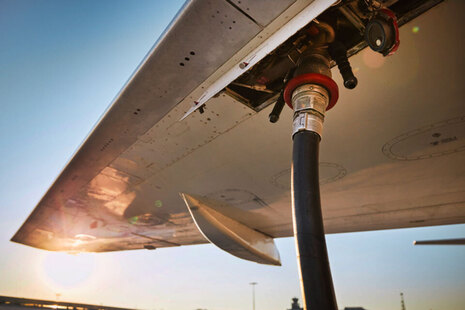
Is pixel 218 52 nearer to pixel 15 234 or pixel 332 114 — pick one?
pixel 332 114

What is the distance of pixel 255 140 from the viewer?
11.0 feet

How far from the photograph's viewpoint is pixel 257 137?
3.28 metres

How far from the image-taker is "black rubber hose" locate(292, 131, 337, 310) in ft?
3.55

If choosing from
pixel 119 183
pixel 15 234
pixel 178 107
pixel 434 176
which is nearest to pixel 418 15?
pixel 178 107

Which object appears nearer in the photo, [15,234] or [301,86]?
[301,86]

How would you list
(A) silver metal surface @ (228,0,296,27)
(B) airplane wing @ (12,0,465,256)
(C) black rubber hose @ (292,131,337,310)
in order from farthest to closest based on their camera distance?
(B) airplane wing @ (12,0,465,256) → (A) silver metal surface @ (228,0,296,27) → (C) black rubber hose @ (292,131,337,310)

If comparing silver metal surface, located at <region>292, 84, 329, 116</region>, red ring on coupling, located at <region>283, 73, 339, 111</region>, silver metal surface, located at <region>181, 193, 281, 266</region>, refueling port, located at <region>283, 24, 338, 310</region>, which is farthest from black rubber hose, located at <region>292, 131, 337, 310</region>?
silver metal surface, located at <region>181, 193, 281, 266</region>

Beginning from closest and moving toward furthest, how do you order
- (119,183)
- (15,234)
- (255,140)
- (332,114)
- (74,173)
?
(332,114)
(255,140)
(74,173)
(119,183)
(15,234)

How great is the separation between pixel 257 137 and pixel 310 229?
218 centimetres

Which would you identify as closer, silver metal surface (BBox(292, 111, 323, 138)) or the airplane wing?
silver metal surface (BBox(292, 111, 323, 138))

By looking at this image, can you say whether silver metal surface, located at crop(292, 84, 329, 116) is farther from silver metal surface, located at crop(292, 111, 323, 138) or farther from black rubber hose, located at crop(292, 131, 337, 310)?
black rubber hose, located at crop(292, 131, 337, 310)

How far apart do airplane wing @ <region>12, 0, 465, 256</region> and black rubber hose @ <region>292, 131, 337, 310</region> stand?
830mm

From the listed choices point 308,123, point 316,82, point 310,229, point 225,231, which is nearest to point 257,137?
point 316,82

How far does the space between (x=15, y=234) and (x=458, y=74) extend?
11.6 meters
